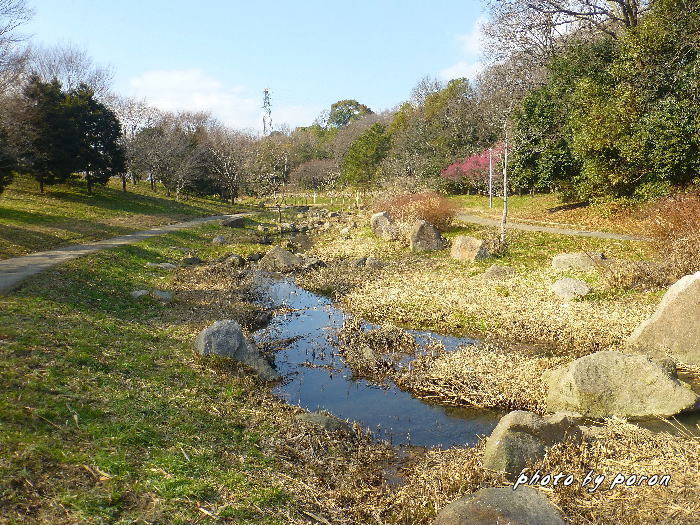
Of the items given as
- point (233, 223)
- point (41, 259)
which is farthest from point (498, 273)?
point (233, 223)

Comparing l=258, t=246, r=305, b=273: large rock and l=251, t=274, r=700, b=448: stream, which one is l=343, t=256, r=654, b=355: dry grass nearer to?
Result: l=251, t=274, r=700, b=448: stream

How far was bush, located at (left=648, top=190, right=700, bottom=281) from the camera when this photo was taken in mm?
12848

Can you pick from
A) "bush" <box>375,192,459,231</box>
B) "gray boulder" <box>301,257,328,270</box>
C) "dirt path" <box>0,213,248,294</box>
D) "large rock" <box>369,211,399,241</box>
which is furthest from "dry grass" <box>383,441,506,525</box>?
"bush" <box>375,192,459,231</box>

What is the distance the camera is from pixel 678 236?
13391 millimetres

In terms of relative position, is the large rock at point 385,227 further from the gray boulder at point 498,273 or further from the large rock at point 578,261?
the large rock at point 578,261

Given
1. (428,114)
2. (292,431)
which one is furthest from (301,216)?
(292,431)

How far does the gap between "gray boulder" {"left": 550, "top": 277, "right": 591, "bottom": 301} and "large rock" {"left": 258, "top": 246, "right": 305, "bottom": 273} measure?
407 inches

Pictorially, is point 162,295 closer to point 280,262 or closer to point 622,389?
point 280,262

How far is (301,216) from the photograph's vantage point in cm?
4234

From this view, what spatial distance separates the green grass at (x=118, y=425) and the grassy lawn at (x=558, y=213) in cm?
A: 1519

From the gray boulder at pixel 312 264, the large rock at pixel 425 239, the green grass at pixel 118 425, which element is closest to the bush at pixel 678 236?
the large rock at pixel 425 239

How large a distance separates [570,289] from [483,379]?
598 cm

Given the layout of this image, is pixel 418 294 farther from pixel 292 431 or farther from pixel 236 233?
pixel 236 233

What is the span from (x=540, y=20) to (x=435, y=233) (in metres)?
15.1
